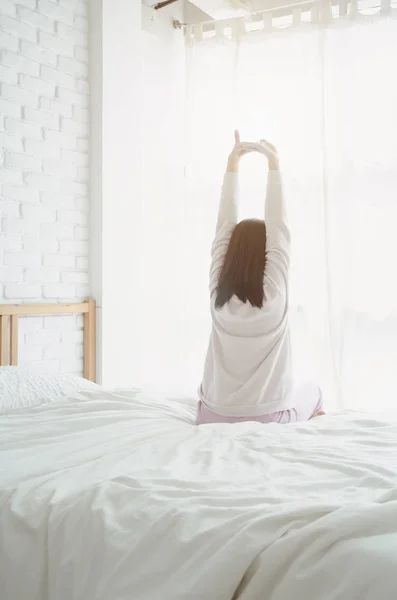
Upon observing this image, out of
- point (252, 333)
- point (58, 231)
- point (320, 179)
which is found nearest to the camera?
point (252, 333)

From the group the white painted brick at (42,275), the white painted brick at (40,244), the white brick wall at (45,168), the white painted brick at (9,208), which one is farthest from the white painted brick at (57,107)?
the white painted brick at (42,275)

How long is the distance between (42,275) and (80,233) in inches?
11.8

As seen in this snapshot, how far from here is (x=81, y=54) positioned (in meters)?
2.82

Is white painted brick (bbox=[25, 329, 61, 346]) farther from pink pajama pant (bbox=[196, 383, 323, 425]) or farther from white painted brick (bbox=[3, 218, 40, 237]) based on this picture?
pink pajama pant (bbox=[196, 383, 323, 425])

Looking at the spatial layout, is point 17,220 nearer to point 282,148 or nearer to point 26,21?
point 26,21

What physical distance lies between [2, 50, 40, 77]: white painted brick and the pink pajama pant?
1.55 m

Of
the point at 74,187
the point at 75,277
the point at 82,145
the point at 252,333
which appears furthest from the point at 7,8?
the point at 252,333

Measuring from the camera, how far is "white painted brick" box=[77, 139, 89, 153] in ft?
9.20

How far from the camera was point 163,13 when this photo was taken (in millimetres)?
3367

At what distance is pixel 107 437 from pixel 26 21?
1854mm

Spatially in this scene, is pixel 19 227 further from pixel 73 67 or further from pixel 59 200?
pixel 73 67

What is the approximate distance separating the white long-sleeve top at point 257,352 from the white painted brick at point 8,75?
1.29 m

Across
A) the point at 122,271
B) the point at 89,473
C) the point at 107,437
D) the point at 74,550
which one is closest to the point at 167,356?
the point at 122,271

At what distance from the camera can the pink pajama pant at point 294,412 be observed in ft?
6.03
